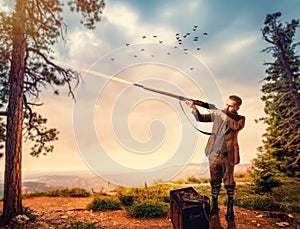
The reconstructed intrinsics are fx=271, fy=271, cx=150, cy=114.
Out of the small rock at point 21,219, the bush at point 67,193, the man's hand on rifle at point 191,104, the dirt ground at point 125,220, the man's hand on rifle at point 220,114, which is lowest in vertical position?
the dirt ground at point 125,220

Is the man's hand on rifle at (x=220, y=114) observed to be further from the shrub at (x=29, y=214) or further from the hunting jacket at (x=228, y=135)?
the shrub at (x=29, y=214)

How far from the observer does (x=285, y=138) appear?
15617mm

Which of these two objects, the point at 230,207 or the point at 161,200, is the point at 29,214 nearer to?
the point at 161,200

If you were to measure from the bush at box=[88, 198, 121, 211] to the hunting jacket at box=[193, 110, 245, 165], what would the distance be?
388cm

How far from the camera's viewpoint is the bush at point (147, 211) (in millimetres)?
7648

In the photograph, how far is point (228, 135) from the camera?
21.1ft

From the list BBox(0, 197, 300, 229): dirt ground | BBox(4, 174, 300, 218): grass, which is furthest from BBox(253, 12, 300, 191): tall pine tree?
BBox(0, 197, 300, 229): dirt ground

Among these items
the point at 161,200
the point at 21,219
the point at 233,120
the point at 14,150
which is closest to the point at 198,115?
the point at 233,120

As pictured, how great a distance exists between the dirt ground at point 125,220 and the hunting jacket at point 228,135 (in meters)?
1.68

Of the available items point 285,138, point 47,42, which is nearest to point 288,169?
point 285,138

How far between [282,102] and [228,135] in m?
11.4

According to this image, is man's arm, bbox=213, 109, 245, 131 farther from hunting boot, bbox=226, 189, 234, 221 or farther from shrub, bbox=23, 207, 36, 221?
shrub, bbox=23, 207, 36, 221

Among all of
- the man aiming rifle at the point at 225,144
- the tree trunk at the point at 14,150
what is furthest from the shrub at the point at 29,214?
the man aiming rifle at the point at 225,144

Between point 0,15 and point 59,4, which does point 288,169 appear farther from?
point 0,15
